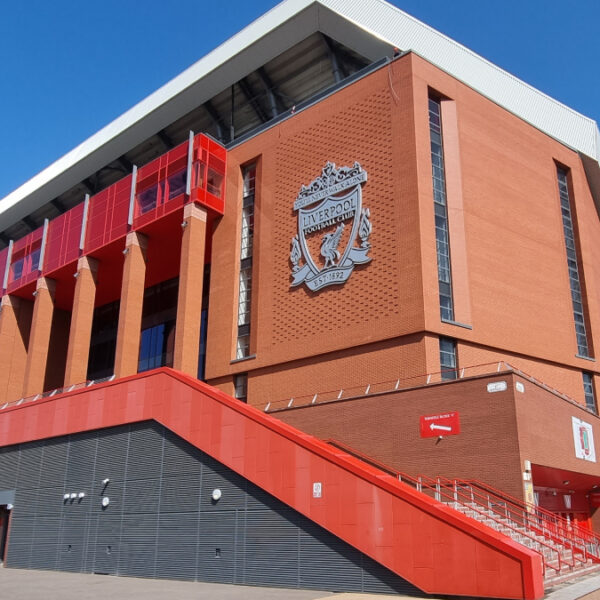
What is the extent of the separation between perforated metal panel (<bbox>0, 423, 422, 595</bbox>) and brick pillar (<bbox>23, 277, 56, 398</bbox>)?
1316 centimetres

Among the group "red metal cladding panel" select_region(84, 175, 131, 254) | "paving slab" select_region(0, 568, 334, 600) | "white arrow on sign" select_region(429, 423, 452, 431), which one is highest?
"red metal cladding panel" select_region(84, 175, 131, 254)

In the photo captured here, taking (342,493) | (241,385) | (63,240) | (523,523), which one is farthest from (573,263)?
(63,240)

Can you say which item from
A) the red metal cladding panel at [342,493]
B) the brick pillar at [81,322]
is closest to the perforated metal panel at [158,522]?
the red metal cladding panel at [342,493]

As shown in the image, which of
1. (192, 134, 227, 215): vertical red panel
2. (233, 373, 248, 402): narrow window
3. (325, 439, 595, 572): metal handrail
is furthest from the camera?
(192, 134, 227, 215): vertical red panel

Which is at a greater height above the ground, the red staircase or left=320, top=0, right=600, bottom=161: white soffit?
left=320, top=0, right=600, bottom=161: white soffit

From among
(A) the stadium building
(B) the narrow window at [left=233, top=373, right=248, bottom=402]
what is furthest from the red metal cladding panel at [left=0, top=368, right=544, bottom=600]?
(B) the narrow window at [left=233, top=373, right=248, bottom=402]

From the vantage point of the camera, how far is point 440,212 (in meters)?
27.6

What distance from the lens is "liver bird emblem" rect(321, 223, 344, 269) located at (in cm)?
2827

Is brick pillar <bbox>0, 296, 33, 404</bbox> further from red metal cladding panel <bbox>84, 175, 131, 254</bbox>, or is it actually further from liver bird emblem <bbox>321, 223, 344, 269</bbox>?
liver bird emblem <bbox>321, 223, 344, 269</bbox>

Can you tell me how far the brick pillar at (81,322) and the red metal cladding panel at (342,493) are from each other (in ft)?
45.4

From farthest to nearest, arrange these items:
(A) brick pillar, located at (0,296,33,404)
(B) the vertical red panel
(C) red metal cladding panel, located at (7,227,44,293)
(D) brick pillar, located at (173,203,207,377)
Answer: (C) red metal cladding panel, located at (7,227,44,293)
(A) brick pillar, located at (0,296,33,404)
(B) the vertical red panel
(D) brick pillar, located at (173,203,207,377)

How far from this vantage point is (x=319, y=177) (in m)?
30.2

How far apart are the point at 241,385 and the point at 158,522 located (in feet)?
40.6

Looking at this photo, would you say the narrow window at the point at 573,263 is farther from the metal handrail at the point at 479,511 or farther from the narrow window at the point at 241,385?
the narrow window at the point at 241,385
